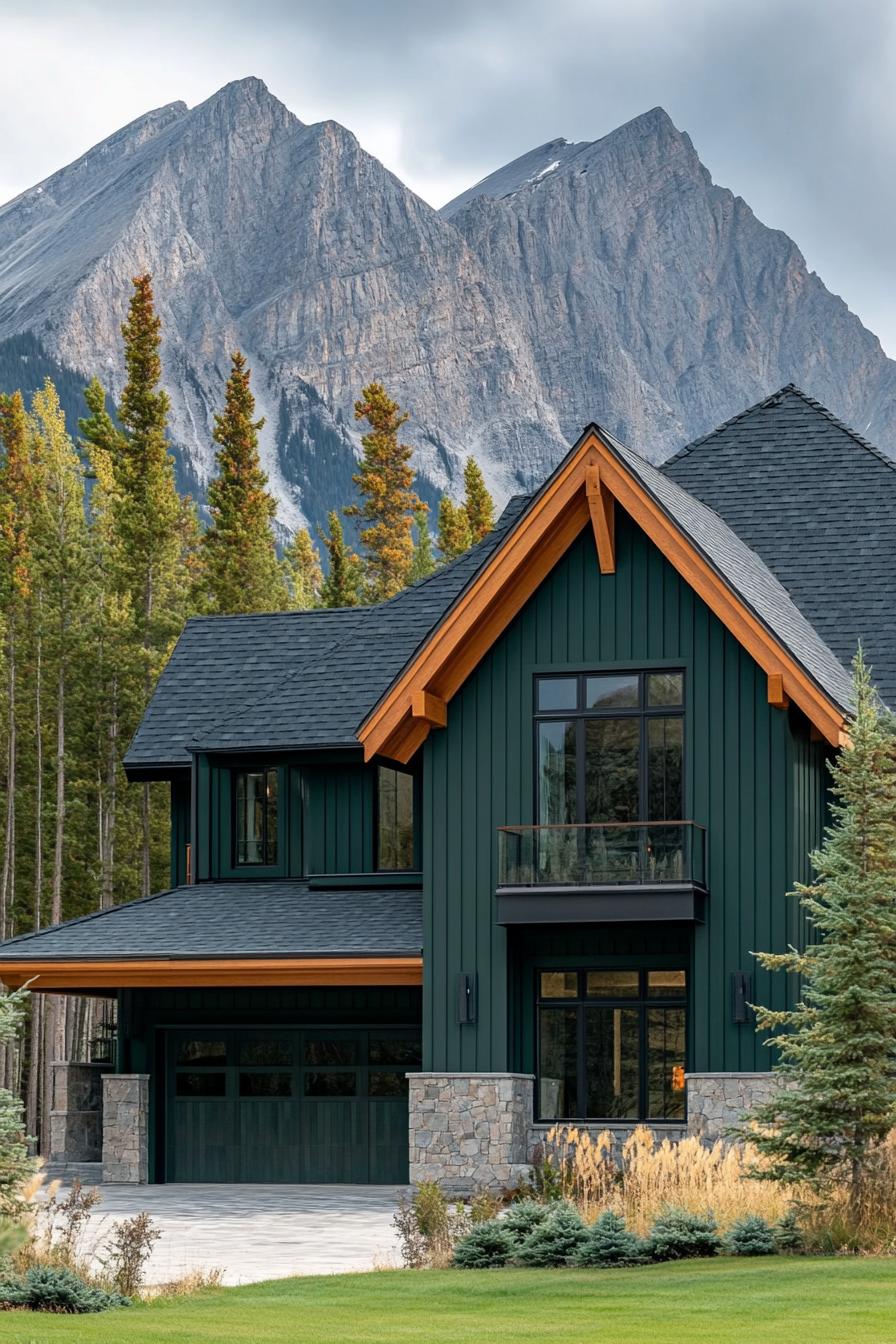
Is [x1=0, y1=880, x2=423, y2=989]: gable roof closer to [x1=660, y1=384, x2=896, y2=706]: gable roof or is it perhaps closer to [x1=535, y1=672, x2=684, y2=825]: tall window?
[x1=535, y1=672, x2=684, y2=825]: tall window

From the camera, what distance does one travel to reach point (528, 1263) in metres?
15.1

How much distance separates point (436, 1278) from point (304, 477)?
615 ft

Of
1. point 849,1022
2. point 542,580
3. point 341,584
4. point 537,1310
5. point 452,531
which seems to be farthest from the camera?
point 452,531

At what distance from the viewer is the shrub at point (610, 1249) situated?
14.9 meters

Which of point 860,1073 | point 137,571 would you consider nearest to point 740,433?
point 860,1073

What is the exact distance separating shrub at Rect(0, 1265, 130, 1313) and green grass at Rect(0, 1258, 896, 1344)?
0.24 m

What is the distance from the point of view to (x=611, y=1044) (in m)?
23.3

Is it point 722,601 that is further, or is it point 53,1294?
point 722,601

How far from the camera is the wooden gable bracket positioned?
74.9ft

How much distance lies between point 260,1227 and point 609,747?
711cm

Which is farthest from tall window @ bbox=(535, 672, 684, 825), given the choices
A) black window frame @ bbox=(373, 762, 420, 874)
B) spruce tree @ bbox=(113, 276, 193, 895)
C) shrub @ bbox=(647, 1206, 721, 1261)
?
spruce tree @ bbox=(113, 276, 193, 895)

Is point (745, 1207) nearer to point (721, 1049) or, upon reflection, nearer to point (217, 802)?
point (721, 1049)

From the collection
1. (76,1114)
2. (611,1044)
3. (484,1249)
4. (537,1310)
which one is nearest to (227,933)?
(611,1044)

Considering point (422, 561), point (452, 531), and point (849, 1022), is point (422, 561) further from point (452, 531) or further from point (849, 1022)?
point (849, 1022)
